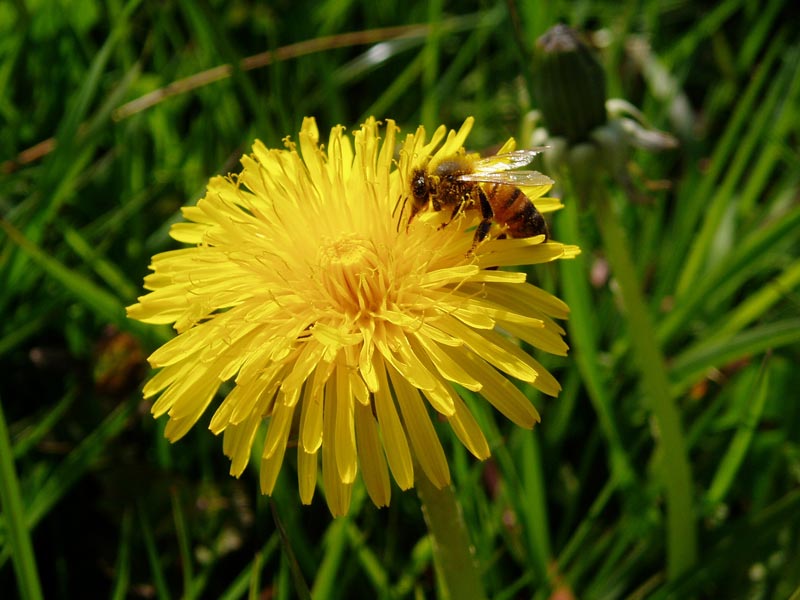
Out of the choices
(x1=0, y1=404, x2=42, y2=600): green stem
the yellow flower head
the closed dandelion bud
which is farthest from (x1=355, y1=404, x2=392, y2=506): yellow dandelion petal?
the closed dandelion bud

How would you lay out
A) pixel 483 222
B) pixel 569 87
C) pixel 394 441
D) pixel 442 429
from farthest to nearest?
pixel 442 429, pixel 569 87, pixel 483 222, pixel 394 441

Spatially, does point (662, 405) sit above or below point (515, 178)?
below

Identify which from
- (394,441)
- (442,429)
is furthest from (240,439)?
(442,429)

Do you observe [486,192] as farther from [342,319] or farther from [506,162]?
[342,319]

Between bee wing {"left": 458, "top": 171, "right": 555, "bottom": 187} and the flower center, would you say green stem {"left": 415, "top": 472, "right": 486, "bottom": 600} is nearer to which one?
the flower center

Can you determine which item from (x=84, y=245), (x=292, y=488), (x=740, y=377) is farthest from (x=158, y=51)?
(x=740, y=377)

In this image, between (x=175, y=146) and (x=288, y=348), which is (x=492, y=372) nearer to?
(x=288, y=348)
